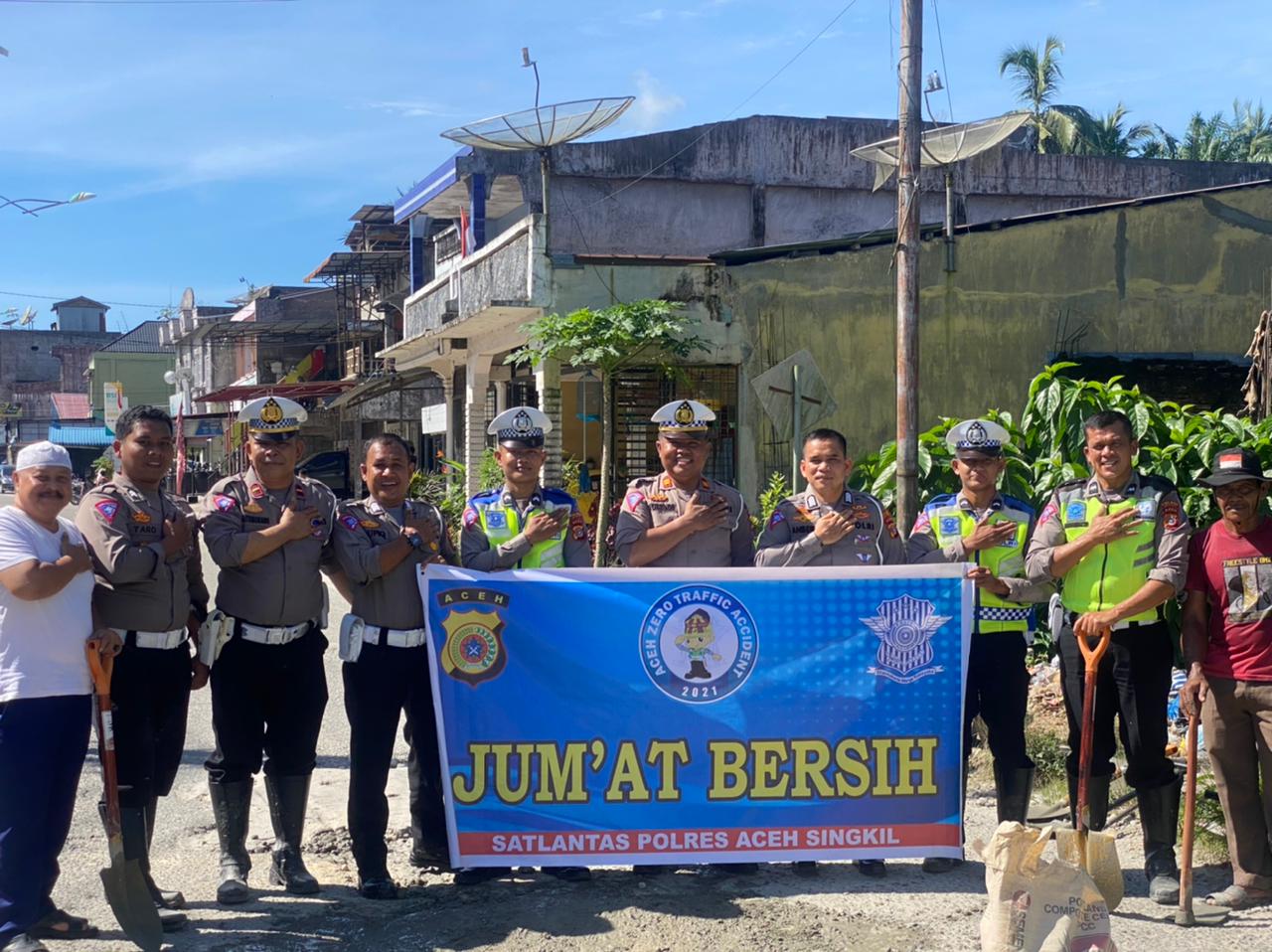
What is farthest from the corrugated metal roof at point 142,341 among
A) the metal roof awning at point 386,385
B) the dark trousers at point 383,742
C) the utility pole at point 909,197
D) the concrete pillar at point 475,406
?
the dark trousers at point 383,742

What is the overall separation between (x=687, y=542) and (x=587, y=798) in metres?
1.20

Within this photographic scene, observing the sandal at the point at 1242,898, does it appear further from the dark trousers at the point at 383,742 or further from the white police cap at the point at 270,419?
the white police cap at the point at 270,419

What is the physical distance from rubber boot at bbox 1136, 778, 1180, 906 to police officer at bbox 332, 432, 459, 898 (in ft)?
9.73

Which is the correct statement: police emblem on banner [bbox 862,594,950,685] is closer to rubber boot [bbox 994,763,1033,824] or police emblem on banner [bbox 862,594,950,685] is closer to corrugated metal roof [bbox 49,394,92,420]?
rubber boot [bbox 994,763,1033,824]

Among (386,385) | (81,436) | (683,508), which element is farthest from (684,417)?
(81,436)

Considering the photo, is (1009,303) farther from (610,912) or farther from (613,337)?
(610,912)

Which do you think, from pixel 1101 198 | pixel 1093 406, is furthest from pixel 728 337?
pixel 1101 198

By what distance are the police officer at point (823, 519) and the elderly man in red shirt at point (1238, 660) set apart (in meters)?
1.28

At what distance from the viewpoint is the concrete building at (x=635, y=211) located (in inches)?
672

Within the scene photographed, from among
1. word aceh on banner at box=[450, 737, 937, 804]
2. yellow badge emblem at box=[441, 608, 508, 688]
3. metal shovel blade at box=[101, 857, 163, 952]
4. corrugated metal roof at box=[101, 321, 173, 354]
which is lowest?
metal shovel blade at box=[101, 857, 163, 952]

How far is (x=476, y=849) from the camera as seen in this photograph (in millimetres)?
5344

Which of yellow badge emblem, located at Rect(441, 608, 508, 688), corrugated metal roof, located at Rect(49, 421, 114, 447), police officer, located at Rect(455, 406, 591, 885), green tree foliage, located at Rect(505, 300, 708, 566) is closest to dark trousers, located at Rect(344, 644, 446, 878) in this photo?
yellow badge emblem, located at Rect(441, 608, 508, 688)

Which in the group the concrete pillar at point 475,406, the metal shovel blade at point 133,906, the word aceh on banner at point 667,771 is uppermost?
the concrete pillar at point 475,406

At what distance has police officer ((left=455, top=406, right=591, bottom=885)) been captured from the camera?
5.43 metres
